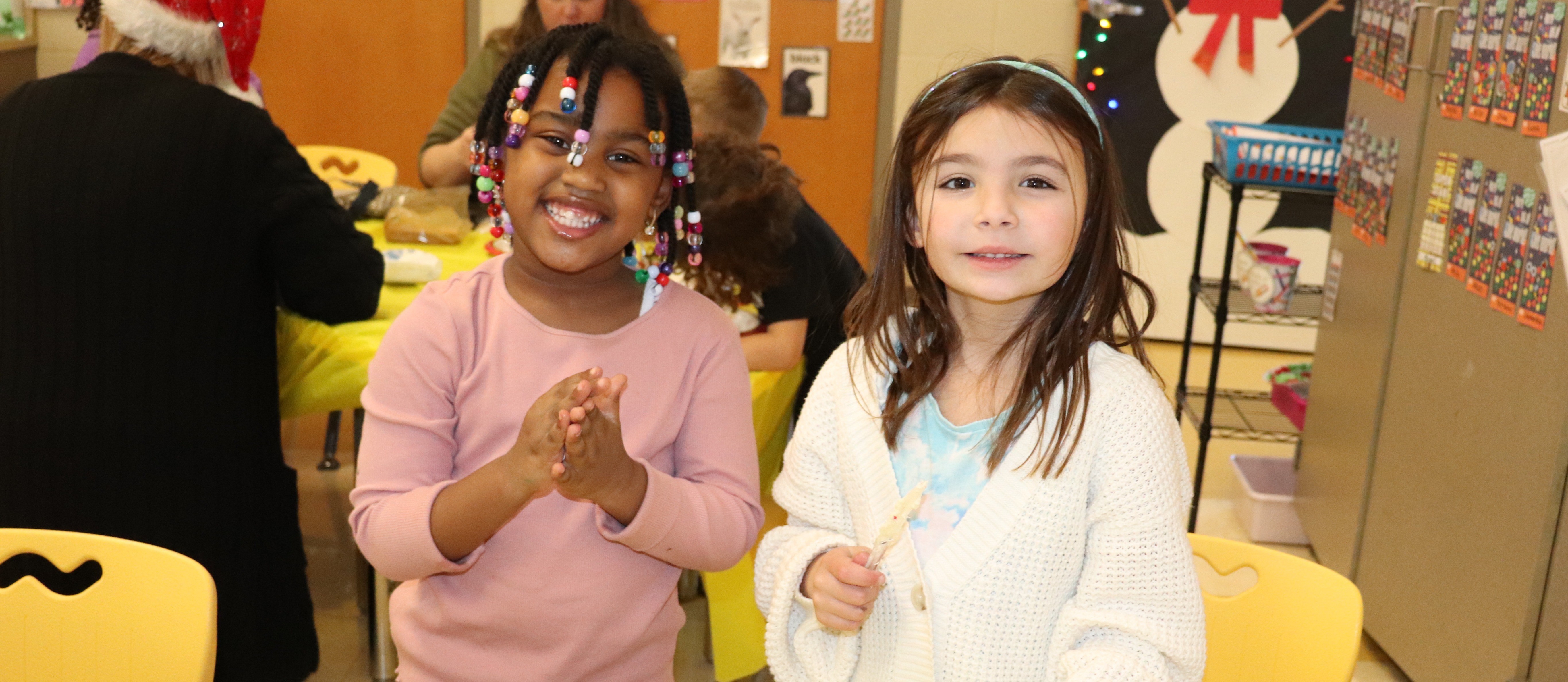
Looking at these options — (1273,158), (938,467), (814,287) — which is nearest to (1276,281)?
(1273,158)

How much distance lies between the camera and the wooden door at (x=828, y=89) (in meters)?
4.88

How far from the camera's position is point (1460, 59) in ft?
8.07

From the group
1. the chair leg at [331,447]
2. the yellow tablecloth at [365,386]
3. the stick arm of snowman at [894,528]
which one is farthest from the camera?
the chair leg at [331,447]

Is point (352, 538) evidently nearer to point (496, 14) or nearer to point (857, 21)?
point (496, 14)

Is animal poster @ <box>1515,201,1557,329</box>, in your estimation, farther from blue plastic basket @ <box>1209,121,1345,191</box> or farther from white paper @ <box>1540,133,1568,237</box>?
blue plastic basket @ <box>1209,121,1345,191</box>

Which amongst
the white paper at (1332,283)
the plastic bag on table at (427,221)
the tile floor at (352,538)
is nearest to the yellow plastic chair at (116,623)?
the tile floor at (352,538)

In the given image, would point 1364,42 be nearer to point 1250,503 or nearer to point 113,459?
point 1250,503

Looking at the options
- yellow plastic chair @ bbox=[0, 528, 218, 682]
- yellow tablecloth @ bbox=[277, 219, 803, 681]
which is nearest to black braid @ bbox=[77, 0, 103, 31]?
yellow tablecloth @ bbox=[277, 219, 803, 681]

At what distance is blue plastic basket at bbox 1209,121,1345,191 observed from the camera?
3.04m

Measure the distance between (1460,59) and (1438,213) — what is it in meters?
0.30

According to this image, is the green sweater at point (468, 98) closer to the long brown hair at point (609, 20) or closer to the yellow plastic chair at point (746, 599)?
the long brown hair at point (609, 20)

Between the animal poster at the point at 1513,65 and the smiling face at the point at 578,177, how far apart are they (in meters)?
1.75

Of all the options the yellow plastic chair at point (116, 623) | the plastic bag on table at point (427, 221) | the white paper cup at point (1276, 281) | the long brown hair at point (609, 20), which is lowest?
the yellow plastic chair at point (116, 623)

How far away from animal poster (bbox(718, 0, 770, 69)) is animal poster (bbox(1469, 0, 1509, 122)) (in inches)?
115
